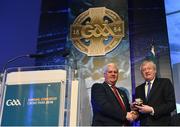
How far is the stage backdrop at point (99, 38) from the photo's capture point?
3.32 meters

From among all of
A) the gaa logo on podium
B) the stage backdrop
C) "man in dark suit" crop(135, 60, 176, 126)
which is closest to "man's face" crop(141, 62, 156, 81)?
"man in dark suit" crop(135, 60, 176, 126)

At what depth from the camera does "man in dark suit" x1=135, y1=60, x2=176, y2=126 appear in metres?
2.19

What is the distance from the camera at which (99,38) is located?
11.5 ft

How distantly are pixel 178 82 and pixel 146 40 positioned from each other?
582 millimetres

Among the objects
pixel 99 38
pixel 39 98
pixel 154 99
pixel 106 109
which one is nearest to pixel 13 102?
pixel 39 98

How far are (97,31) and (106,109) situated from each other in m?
1.48

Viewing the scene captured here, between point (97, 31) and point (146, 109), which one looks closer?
point (146, 109)

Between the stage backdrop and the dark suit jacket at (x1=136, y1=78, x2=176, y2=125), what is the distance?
0.86 meters

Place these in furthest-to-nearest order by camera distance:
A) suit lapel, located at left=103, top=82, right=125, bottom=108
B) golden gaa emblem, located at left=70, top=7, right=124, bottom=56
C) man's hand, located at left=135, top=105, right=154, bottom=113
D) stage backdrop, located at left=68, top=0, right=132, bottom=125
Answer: golden gaa emblem, located at left=70, top=7, right=124, bottom=56, stage backdrop, located at left=68, top=0, right=132, bottom=125, suit lapel, located at left=103, top=82, right=125, bottom=108, man's hand, located at left=135, top=105, right=154, bottom=113

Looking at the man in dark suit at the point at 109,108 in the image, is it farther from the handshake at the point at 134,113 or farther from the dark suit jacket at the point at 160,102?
the dark suit jacket at the point at 160,102

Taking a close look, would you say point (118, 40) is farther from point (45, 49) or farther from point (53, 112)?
point (53, 112)

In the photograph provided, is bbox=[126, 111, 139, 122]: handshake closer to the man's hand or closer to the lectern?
the man's hand

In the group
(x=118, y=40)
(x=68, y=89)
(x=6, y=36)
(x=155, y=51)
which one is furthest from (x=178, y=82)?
(x=6, y=36)

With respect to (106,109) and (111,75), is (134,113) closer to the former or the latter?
(106,109)
